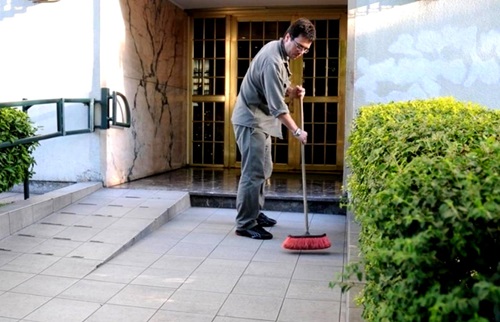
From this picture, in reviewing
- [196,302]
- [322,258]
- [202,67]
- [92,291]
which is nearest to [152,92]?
[202,67]

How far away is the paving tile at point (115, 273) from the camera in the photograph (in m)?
3.36

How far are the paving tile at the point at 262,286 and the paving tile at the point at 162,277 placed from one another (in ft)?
1.27

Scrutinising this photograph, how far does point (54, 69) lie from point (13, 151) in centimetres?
149

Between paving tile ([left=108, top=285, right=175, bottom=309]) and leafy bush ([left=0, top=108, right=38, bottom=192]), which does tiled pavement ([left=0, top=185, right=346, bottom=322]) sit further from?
leafy bush ([left=0, top=108, right=38, bottom=192])

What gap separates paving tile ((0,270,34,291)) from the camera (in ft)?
10.5

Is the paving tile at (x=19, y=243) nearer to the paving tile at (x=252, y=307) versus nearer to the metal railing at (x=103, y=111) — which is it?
the metal railing at (x=103, y=111)

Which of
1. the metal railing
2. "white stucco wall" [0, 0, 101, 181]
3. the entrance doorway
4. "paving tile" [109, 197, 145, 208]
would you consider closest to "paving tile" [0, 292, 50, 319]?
"paving tile" [109, 197, 145, 208]

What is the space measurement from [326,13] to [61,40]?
12.8 feet

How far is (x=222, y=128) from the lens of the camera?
26.8ft

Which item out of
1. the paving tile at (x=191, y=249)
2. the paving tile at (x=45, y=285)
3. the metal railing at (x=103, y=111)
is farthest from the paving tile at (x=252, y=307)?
the metal railing at (x=103, y=111)

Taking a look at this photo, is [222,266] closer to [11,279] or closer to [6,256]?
[11,279]

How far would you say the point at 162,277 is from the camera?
3396mm

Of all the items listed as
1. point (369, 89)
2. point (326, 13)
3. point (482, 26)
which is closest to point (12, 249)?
point (369, 89)

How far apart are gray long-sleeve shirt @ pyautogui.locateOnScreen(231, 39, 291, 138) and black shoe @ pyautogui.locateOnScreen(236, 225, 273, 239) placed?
0.84 metres
